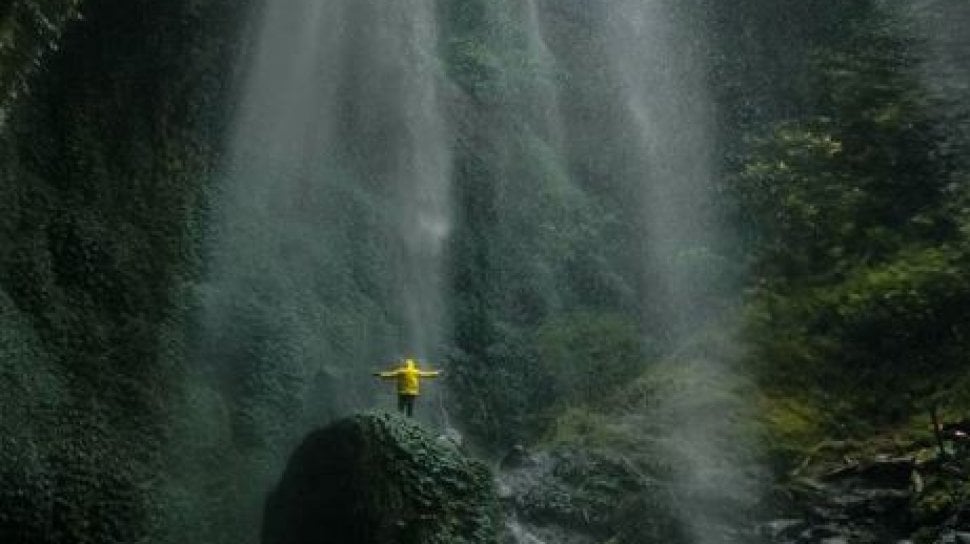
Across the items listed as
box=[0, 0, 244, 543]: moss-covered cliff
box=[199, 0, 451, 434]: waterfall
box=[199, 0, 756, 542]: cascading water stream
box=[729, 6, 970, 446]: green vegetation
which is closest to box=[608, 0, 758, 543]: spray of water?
box=[199, 0, 756, 542]: cascading water stream

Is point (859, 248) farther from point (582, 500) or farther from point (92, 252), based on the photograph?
point (92, 252)

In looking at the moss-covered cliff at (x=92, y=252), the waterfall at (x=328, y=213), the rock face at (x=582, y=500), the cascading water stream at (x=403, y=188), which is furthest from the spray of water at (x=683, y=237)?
the moss-covered cliff at (x=92, y=252)

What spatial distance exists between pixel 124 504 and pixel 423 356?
510cm

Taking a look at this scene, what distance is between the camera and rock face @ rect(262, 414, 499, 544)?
834cm

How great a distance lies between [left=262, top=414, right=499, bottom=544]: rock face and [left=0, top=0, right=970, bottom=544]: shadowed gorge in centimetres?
3

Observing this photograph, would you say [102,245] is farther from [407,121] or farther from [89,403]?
[407,121]

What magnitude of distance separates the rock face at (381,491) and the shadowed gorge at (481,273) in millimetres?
29

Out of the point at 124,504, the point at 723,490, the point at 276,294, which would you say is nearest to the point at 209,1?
the point at 276,294

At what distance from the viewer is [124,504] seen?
9.16 m

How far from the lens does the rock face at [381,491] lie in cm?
834

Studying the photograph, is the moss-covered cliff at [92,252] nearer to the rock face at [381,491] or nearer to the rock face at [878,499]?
the rock face at [381,491]

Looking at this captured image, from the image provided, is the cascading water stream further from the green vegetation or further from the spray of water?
the green vegetation

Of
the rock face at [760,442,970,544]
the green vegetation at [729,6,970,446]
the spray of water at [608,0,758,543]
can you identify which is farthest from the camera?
the green vegetation at [729,6,970,446]

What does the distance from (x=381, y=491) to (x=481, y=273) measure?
6.92 m
